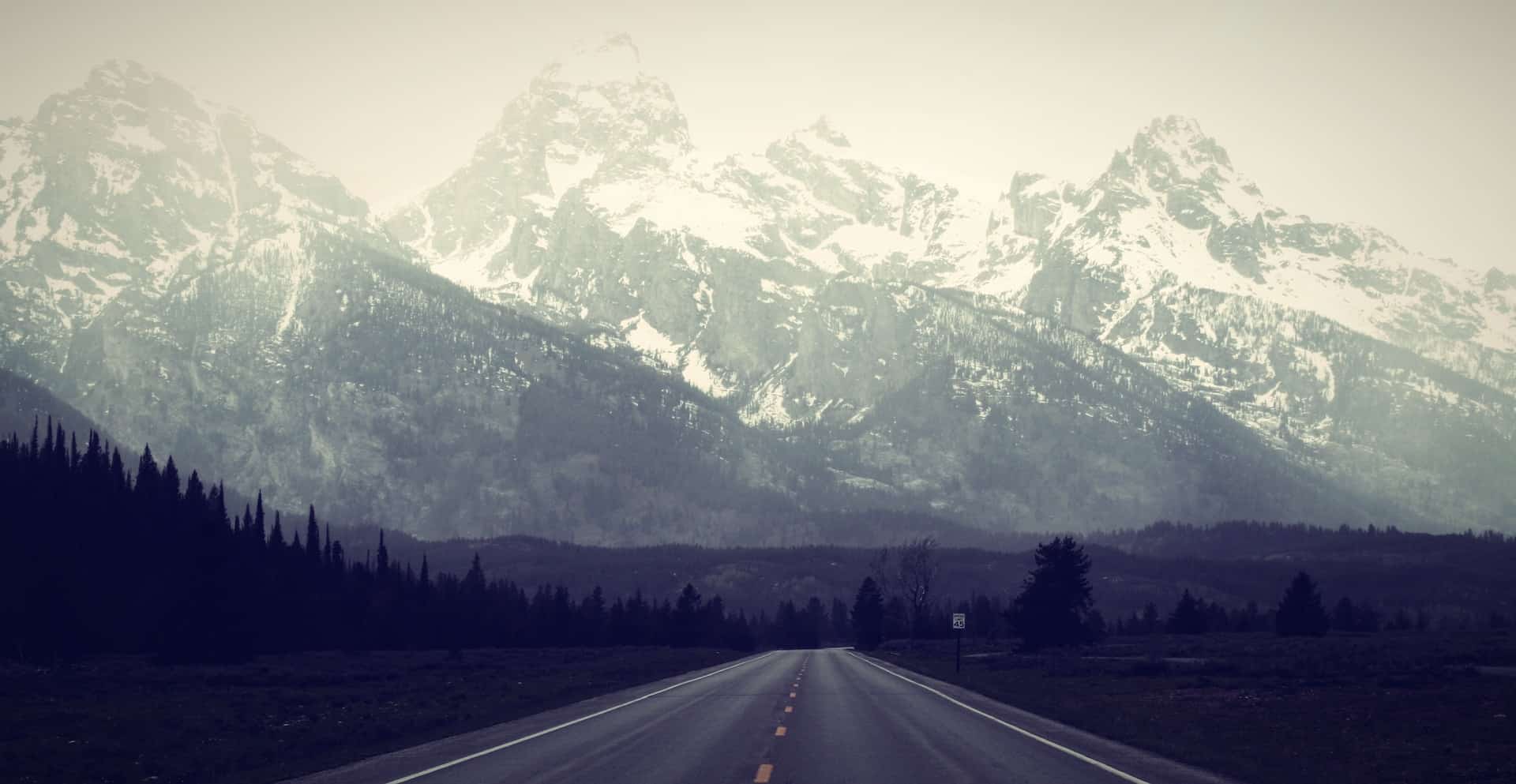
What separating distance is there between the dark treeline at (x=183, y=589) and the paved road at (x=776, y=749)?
70530 millimetres

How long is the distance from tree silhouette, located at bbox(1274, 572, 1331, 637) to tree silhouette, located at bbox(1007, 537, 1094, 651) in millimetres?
25539

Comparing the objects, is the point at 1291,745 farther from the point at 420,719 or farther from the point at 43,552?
the point at 43,552

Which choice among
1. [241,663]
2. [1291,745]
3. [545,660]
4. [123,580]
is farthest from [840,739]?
[123,580]

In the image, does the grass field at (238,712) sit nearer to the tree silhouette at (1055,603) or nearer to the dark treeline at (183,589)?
the dark treeline at (183,589)

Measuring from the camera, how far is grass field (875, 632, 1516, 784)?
2939 centimetres

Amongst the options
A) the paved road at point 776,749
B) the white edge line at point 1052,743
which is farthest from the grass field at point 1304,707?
the paved road at point 776,749

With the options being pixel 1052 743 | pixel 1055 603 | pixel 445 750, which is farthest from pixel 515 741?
pixel 1055 603

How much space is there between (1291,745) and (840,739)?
11.8 meters

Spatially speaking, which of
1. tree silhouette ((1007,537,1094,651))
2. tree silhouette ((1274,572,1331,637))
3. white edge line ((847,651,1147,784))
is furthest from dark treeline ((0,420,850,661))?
tree silhouette ((1274,572,1331,637))

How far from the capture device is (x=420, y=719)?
42.9 m

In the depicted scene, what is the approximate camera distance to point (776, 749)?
100ft

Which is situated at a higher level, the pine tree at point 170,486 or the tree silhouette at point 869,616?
the pine tree at point 170,486

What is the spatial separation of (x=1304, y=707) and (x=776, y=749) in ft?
77.0

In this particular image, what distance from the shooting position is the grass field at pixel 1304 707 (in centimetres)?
2939
